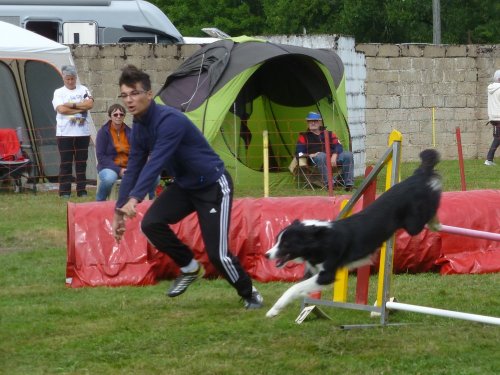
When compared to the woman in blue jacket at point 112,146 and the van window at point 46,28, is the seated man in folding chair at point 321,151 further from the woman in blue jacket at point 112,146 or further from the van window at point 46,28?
the van window at point 46,28

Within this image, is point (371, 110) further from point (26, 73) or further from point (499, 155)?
point (26, 73)

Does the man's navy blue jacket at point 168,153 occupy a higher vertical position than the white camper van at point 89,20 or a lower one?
lower

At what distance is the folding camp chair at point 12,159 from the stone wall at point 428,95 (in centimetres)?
686

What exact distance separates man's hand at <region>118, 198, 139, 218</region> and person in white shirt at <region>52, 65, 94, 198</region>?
763 centimetres

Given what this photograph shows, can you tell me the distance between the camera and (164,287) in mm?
8469

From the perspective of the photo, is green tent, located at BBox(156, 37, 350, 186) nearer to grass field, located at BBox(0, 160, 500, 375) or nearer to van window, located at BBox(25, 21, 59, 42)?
van window, located at BBox(25, 21, 59, 42)

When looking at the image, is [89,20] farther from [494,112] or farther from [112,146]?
[494,112]

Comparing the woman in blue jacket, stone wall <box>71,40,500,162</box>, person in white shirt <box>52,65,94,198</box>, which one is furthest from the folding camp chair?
stone wall <box>71,40,500,162</box>

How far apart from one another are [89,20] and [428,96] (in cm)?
662

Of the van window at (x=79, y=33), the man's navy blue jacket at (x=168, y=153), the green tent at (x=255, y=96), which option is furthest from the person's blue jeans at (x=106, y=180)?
the van window at (x=79, y=33)

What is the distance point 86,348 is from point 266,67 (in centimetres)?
1062

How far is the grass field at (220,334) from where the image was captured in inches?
230

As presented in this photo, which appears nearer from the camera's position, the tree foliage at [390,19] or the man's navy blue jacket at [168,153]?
the man's navy blue jacket at [168,153]

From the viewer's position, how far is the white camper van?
17844 millimetres
